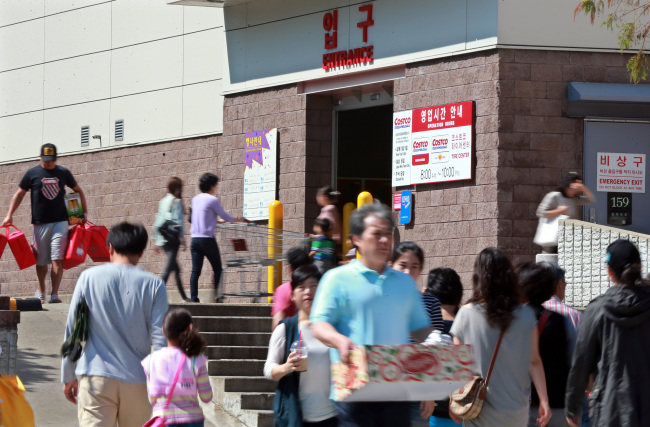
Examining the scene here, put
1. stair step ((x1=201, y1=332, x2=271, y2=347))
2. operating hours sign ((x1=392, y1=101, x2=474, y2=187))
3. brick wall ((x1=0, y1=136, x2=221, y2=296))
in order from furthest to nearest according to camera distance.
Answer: brick wall ((x1=0, y1=136, x2=221, y2=296))
operating hours sign ((x1=392, y1=101, x2=474, y2=187))
stair step ((x1=201, y1=332, x2=271, y2=347))

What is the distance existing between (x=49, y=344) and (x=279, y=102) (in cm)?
656

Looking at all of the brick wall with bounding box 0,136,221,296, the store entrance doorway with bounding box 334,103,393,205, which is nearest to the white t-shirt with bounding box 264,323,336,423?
the brick wall with bounding box 0,136,221,296

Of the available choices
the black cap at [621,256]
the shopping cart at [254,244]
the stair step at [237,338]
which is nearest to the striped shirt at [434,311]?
the black cap at [621,256]

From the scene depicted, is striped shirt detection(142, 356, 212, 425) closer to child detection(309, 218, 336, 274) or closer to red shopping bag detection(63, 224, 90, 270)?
child detection(309, 218, 336, 274)

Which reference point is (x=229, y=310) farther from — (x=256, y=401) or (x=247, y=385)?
(x=256, y=401)

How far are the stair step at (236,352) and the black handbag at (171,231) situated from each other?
2104 millimetres

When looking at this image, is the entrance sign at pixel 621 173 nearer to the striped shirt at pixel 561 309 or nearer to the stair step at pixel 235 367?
the stair step at pixel 235 367

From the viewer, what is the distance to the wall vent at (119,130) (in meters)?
20.7

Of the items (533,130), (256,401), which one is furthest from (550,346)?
(533,130)

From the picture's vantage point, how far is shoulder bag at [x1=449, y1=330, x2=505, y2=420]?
21.7 feet

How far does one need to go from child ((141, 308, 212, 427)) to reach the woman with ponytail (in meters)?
2.44

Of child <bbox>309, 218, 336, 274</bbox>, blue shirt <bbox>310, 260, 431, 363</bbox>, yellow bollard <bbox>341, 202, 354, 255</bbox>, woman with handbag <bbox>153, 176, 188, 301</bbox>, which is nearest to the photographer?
blue shirt <bbox>310, 260, 431, 363</bbox>

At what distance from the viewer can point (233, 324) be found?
1325 centimetres

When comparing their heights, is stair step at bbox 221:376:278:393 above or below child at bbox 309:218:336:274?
below
